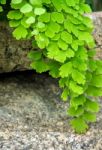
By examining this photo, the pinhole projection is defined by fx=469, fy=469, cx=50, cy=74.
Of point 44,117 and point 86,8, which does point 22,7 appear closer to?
point 86,8

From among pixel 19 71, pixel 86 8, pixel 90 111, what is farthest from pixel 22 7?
pixel 19 71

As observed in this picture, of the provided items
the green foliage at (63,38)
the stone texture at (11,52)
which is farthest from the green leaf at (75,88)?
the stone texture at (11,52)

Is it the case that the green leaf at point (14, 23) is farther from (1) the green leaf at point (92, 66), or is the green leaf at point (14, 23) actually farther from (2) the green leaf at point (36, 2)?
(1) the green leaf at point (92, 66)

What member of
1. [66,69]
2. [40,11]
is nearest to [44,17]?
[40,11]

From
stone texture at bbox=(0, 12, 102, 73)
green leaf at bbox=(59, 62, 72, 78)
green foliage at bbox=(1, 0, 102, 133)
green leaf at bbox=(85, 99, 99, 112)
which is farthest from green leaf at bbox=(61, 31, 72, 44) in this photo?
stone texture at bbox=(0, 12, 102, 73)

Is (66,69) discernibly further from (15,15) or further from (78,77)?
(15,15)

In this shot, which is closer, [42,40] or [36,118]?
[42,40]
